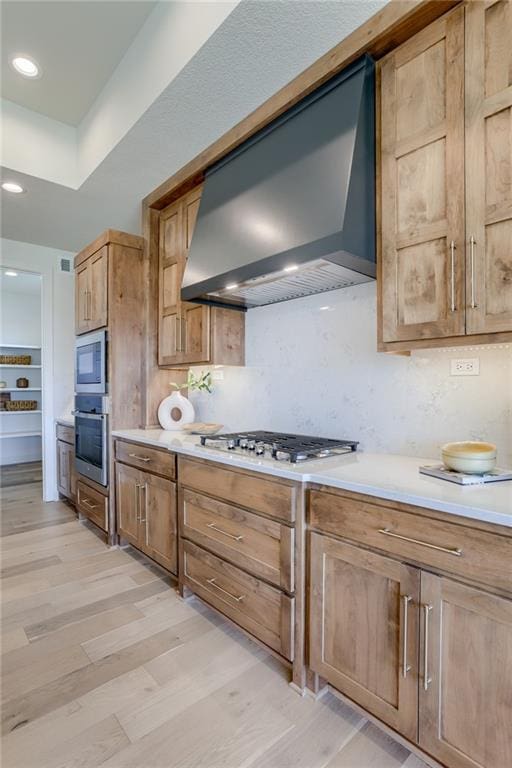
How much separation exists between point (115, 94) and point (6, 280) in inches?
161

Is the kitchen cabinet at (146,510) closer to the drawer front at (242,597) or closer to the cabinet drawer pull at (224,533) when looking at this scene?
the drawer front at (242,597)

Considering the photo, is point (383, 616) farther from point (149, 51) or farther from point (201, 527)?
point (149, 51)

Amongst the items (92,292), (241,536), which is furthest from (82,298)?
(241,536)

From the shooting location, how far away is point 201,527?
210cm

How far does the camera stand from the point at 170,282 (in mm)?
3068

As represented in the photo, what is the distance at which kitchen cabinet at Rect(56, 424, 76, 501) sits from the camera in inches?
153

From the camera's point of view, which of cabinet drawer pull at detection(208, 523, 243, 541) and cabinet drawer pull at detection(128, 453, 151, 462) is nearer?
cabinet drawer pull at detection(208, 523, 243, 541)

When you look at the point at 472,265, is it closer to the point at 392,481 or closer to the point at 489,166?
the point at 489,166

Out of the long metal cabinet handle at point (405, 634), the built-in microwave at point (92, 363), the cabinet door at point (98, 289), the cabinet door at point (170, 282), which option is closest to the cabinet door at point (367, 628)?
the long metal cabinet handle at point (405, 634)

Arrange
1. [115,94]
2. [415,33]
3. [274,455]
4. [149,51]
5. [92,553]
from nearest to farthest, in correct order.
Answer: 1. [415,33]
2. [274,455]
3. [149,51]
4. [115,94]
5. [92,553]

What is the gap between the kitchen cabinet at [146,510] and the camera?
7.82 ft

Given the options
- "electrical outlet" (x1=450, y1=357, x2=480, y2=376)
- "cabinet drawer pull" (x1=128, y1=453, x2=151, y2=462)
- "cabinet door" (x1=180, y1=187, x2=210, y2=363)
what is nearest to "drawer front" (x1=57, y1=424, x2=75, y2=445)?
"cabinet drawer pull" (x1=128, y1=453, x2=151, y2=462)

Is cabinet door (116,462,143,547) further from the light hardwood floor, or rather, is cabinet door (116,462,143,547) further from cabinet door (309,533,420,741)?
cabinet door (309,533,420,741)

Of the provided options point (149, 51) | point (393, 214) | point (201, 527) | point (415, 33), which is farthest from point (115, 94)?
point (201, 527)
